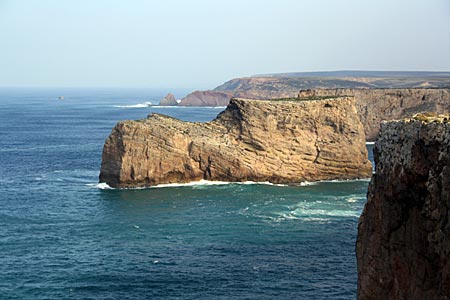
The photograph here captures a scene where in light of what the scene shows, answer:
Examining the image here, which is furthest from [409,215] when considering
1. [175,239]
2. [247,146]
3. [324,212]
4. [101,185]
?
[247,146]

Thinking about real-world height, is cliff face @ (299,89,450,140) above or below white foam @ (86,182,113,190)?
above

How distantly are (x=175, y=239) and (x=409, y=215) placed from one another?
140 feet

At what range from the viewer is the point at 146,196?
9256cm

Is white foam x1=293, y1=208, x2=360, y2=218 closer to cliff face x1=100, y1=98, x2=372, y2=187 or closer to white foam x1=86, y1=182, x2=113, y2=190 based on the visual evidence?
cliff face x1=100, y1=98, x2=372, y2=187

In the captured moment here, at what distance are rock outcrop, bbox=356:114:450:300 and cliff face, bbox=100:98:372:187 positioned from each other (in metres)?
68.2

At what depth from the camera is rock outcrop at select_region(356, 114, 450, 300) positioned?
2673cm

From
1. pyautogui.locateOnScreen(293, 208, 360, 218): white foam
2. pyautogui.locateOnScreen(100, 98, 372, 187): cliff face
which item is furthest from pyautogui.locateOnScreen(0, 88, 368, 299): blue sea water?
pyautogui.locateOnScreen(100, 98, 372, 187): cliff face

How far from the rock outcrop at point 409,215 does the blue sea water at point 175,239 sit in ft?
67.9

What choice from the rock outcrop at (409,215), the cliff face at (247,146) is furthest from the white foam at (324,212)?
the rock outcrop at (409,215)

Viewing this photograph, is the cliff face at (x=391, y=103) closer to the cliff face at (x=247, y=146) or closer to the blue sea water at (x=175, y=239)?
the cliff face at (x=247, y=146)

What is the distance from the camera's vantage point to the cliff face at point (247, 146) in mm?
99562

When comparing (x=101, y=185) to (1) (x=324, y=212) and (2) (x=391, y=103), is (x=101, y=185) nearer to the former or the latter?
(1) (x=324, y=212)

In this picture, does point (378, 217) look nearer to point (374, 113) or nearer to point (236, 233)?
point (236, 233)

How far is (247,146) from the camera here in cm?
10519
